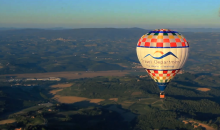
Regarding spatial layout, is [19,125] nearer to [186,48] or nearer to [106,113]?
[106,113]

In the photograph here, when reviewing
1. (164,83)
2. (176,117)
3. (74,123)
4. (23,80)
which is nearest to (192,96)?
(176,117)

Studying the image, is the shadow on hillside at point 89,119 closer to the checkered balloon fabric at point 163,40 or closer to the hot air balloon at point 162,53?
the hot air balloon at point 162,53

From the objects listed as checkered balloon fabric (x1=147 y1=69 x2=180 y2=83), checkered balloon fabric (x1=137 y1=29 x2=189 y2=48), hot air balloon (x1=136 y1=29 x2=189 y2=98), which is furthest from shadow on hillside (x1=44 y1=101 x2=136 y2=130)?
checkered balloon fabric (x1=137 y1=29 x2=189 y2=48)

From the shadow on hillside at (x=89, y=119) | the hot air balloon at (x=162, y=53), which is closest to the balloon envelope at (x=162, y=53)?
the hot air balloon at (x=162, y=53)

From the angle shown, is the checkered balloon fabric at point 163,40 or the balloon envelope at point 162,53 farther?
the checkered balloon fabric at point 163,40

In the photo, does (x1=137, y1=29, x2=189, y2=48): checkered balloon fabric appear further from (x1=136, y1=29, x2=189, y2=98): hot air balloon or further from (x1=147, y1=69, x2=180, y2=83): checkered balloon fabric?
(x1=147, y1=69, x2=180, y2=83): checkered balloon fabric

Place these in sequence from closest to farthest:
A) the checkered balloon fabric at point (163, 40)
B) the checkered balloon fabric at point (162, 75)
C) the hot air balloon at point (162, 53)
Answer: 1. the hot air balloon at point (162, 53)
2. the checkered balloon fabric at point (163, 40)
3. the checkered balloon fabric at point (162, 75)

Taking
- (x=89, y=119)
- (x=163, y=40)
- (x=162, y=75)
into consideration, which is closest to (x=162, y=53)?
(x=163, y=40)

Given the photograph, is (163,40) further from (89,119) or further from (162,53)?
(89,119)
